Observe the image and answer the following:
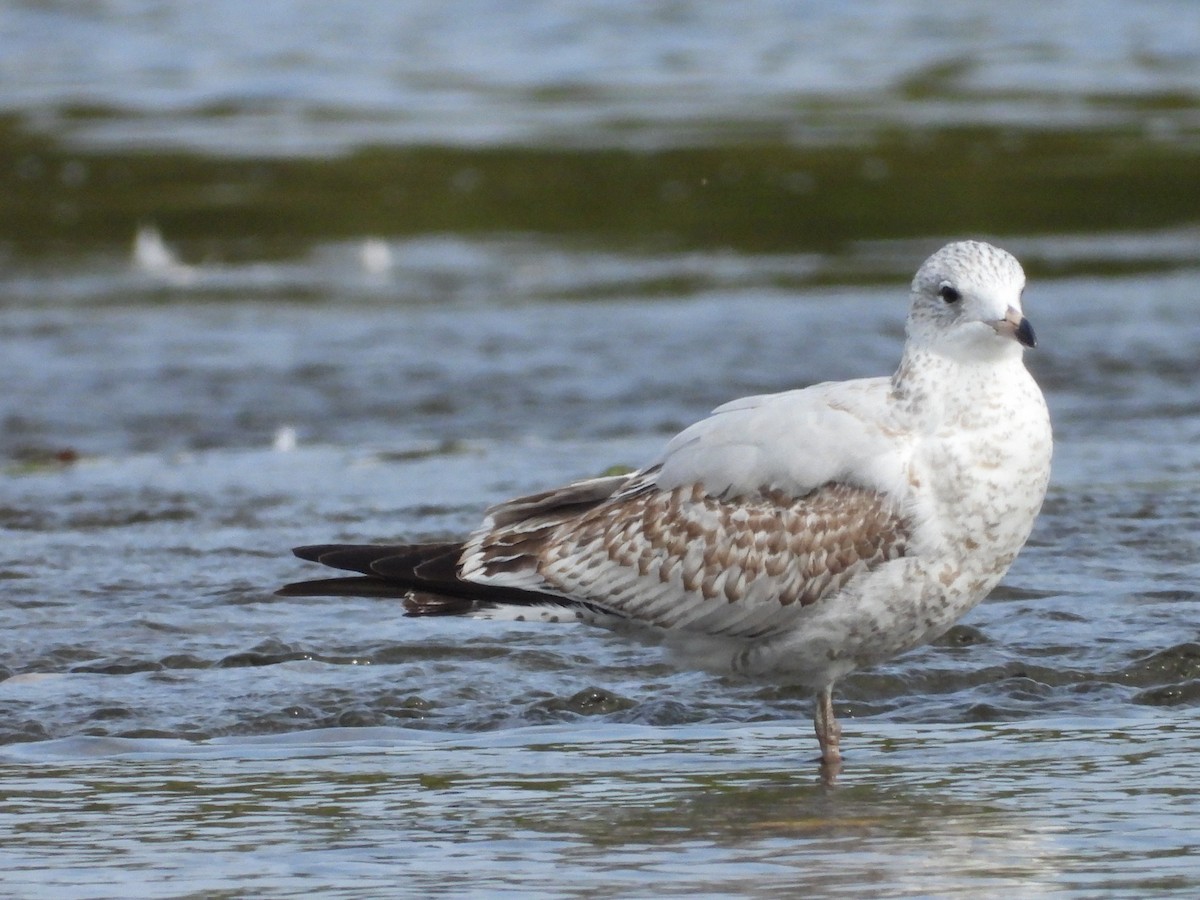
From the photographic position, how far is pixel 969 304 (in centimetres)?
548

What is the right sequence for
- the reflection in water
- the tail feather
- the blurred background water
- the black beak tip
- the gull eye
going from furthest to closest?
the tail feather, the gull eye, the black beak tip, the blurred background water, the reflection in water

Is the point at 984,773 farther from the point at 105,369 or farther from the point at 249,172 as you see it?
the point at 249,172

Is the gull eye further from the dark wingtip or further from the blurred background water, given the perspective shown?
the dark wingtip

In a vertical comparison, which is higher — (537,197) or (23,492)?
(537,197)

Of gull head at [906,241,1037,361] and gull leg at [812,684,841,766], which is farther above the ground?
gull head at [906,241,1037,361]

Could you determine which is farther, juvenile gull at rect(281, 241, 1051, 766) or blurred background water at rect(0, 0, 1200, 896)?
juvenile gull at rect(281, 241, 1051, 766)

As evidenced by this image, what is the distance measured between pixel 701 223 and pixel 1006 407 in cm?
1071

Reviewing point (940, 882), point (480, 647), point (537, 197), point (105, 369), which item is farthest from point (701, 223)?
point (940, 882)

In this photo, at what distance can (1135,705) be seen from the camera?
19.8 ft

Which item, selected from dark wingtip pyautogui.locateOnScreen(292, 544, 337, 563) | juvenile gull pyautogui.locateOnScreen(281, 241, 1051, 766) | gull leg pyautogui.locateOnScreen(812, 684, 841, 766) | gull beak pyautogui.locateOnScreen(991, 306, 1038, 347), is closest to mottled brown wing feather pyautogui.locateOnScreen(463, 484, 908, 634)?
juvenile gull pyautogui.locateOnScreen(281, 241, 1051, 766)

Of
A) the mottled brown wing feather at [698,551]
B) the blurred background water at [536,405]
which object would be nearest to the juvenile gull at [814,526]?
the mottled brown wing feather at [698,551]

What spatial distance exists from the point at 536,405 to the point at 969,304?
5337 mm

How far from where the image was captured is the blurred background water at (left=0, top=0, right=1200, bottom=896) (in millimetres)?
5086

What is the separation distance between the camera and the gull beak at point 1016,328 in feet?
17.5
